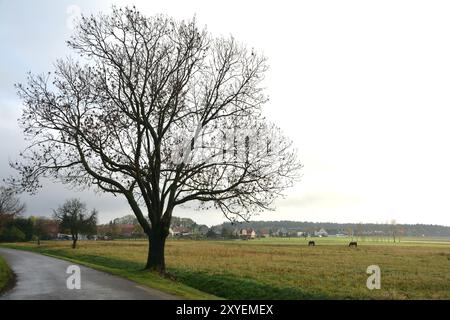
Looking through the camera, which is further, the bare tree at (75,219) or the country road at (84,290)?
the bare tree at (75,219)

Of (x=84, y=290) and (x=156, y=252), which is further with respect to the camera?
(x=156, y=252)

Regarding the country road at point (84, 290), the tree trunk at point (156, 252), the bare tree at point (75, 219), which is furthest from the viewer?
the bare tree at point (75, 219)

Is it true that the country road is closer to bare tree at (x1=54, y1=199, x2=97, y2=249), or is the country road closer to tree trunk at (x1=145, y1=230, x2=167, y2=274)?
tree trunk at (x1=145, y1=230, x2=167, y2=274)

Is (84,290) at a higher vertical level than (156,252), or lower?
lower

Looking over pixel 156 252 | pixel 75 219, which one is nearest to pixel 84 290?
pixel 156 252

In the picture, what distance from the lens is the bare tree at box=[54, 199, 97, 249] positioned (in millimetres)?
84844

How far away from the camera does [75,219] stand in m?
86.0

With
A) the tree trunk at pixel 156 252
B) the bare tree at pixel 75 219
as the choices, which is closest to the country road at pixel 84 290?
the tree trunk at pixel 156 252

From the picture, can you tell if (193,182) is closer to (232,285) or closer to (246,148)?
(246,148)

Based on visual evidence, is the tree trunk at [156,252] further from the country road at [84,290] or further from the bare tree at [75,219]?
the bare tree at [75,219]

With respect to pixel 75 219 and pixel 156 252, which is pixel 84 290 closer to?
pixel 156 252

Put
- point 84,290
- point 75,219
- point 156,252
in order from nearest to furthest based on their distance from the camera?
point 84,290
point 156,252
point 75,219

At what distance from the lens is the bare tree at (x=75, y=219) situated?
278 feet
